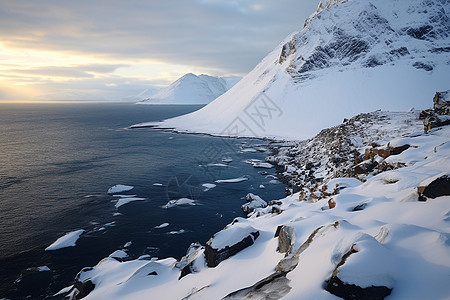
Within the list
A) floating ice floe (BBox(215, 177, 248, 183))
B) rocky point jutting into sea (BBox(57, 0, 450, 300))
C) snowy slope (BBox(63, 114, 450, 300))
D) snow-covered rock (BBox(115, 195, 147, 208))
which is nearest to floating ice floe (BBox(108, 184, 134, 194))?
snow-covered rock (BBox(115, 195, 147, 208))

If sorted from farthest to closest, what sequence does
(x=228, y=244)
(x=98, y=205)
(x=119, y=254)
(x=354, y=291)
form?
(x=98, y=205)
(x=119, y=254)
(x=228, y=244)
(x=354, y=291)

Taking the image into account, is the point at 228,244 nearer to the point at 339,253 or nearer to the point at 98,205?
the point at 339,253

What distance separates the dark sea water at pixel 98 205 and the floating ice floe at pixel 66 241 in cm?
50

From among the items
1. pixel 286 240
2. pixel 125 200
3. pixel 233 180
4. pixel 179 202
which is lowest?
pixel 179 202

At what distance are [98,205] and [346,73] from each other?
320 feet

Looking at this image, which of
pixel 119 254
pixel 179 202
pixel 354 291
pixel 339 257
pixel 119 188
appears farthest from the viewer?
pixel 119 188

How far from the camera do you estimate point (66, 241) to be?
20.3m

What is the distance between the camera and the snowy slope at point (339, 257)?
5867mm

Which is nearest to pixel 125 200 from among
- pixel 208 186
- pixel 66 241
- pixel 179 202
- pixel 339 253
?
pixel 179 202

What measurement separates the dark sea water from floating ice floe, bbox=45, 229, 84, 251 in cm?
50

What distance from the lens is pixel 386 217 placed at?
31.8ft

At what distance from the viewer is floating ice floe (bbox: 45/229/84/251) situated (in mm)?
19766

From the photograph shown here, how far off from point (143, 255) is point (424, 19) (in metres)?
136

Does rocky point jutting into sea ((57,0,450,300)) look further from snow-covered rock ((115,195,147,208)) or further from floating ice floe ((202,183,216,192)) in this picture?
snow-covered rock ((115,195,147,208))
